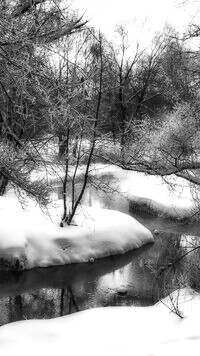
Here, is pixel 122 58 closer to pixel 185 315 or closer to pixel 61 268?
pixel 61 268

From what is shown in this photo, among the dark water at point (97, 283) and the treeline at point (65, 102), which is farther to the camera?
the dark water at point (97, 283)

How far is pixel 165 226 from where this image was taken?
16.2 m

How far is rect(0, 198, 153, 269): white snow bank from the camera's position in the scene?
11914 millimetres

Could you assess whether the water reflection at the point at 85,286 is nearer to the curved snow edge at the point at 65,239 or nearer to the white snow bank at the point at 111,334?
the curved snow edge at the point at 65,239

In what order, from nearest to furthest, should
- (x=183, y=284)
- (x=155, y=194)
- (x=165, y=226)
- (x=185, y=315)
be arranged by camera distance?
(x=185, y=315), (x=183, y=284), (x=165, y=226), (x=155, y=194)

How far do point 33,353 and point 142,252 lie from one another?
7.91 m

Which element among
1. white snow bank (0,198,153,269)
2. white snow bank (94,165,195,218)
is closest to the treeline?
white snow bank (0,198,153,269)

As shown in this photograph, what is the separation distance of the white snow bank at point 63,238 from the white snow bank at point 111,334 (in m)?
4.09

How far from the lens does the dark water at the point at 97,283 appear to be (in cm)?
945

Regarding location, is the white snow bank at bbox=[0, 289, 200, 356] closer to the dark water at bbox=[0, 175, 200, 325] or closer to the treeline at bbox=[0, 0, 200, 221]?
the dark water at bbox=[0, 175, 200, 325]

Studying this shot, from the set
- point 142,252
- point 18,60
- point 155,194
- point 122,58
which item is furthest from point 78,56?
point 122,58

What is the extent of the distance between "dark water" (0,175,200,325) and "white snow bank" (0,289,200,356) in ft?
3.30

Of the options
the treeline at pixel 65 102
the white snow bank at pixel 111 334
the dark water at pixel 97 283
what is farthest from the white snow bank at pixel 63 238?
the white snow bank at pixel 111 334

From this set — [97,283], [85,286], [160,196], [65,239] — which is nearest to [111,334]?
[85,286]
